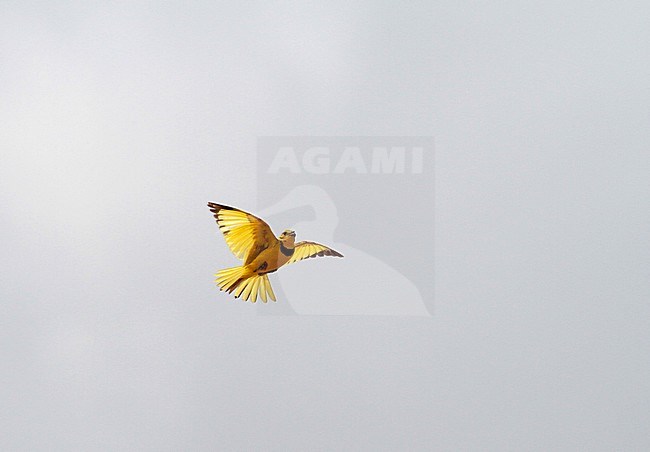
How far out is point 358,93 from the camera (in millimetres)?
1765

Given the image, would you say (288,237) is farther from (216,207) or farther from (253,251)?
(216,207)

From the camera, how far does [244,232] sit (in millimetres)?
1632

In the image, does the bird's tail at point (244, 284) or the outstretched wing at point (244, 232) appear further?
the bird's tail at point (244, 284)

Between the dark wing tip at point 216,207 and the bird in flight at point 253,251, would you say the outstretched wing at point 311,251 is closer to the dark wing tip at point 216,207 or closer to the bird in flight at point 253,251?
the bird in flight at point 253,251

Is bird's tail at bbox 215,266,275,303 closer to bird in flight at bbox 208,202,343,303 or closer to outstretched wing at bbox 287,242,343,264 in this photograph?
bird in flight at bbox 208,202,343,303

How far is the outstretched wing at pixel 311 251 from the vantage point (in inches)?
67.9

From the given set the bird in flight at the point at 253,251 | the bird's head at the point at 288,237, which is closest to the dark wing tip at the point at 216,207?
the bird in flight at the point at 253,251

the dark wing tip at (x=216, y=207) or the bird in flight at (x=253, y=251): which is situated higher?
the dark wing tip at (x=216, y=207)

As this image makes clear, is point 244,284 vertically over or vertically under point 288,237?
under

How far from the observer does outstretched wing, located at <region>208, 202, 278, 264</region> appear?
1.63 meters

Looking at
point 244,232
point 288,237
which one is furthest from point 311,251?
point 244,232

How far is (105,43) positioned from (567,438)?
5.50 ft

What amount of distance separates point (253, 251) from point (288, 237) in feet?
0.35

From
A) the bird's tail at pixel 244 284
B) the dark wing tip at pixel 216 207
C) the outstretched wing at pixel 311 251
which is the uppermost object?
the dark wing tip at pixel 216 207
